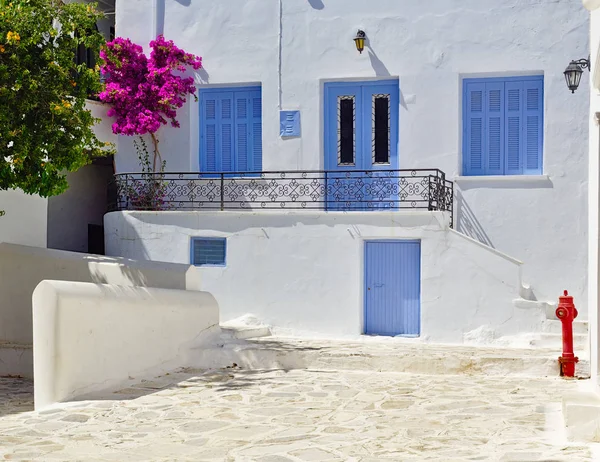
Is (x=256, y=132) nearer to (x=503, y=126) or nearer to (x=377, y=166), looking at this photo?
(x=377, y=166)

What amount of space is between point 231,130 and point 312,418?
8526 mm

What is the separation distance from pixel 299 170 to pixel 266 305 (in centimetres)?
262

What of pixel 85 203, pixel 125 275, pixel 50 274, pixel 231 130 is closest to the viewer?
pixel 125 275

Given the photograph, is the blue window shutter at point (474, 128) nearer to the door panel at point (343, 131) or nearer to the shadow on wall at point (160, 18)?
the door panel at point (343, 131)

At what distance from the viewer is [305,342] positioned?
48.1ft

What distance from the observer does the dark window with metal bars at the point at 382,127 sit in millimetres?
16609

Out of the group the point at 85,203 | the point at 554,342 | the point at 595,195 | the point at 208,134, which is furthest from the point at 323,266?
the point at 595,195

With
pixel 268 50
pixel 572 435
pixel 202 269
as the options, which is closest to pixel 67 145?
pixel 202 269

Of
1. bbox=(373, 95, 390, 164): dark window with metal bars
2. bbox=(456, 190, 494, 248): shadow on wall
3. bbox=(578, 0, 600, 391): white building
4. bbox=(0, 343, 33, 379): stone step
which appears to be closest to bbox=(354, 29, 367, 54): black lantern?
bbox=(373, 95, 390, 164): dark window with metal bars

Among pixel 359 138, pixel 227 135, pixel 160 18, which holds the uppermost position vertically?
pixel 160 18

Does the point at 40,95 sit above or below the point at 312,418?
above

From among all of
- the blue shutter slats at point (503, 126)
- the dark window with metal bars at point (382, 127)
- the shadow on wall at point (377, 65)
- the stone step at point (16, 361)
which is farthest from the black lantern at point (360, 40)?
the stone step at point (16, 361)

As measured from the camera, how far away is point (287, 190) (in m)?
16.6

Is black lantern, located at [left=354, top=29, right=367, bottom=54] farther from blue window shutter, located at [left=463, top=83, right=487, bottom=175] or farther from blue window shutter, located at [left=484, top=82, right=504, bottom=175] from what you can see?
blue window shutter, located at [left=484, top=82, right=504, bottom=175]
